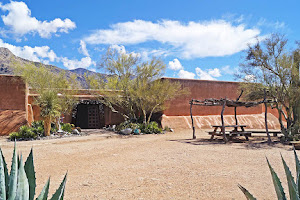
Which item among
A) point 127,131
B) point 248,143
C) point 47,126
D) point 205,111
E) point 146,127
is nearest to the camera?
point 248,143

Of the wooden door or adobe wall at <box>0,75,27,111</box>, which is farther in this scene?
the wooden door

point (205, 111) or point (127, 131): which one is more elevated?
point (205, 111)

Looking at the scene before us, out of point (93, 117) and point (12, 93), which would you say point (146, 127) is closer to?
point (93, 117)

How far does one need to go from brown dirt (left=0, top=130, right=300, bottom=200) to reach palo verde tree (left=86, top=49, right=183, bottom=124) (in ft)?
22.0

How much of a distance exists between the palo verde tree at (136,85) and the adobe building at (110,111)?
143cm

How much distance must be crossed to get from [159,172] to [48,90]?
10509mm

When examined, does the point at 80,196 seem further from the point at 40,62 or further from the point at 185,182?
the point at 40,62

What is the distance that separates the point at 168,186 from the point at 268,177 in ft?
7.11

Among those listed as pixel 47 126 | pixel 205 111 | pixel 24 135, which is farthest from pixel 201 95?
pixel 24 135

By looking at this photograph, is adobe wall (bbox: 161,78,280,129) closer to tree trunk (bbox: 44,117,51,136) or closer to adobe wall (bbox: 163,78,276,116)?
adobe wall (bbox: 163,78,276,116)

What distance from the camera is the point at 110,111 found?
1864cm

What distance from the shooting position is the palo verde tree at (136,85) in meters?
15.1

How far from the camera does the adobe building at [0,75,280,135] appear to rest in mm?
14258

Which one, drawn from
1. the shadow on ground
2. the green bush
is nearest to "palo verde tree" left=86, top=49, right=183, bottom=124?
the green bush
